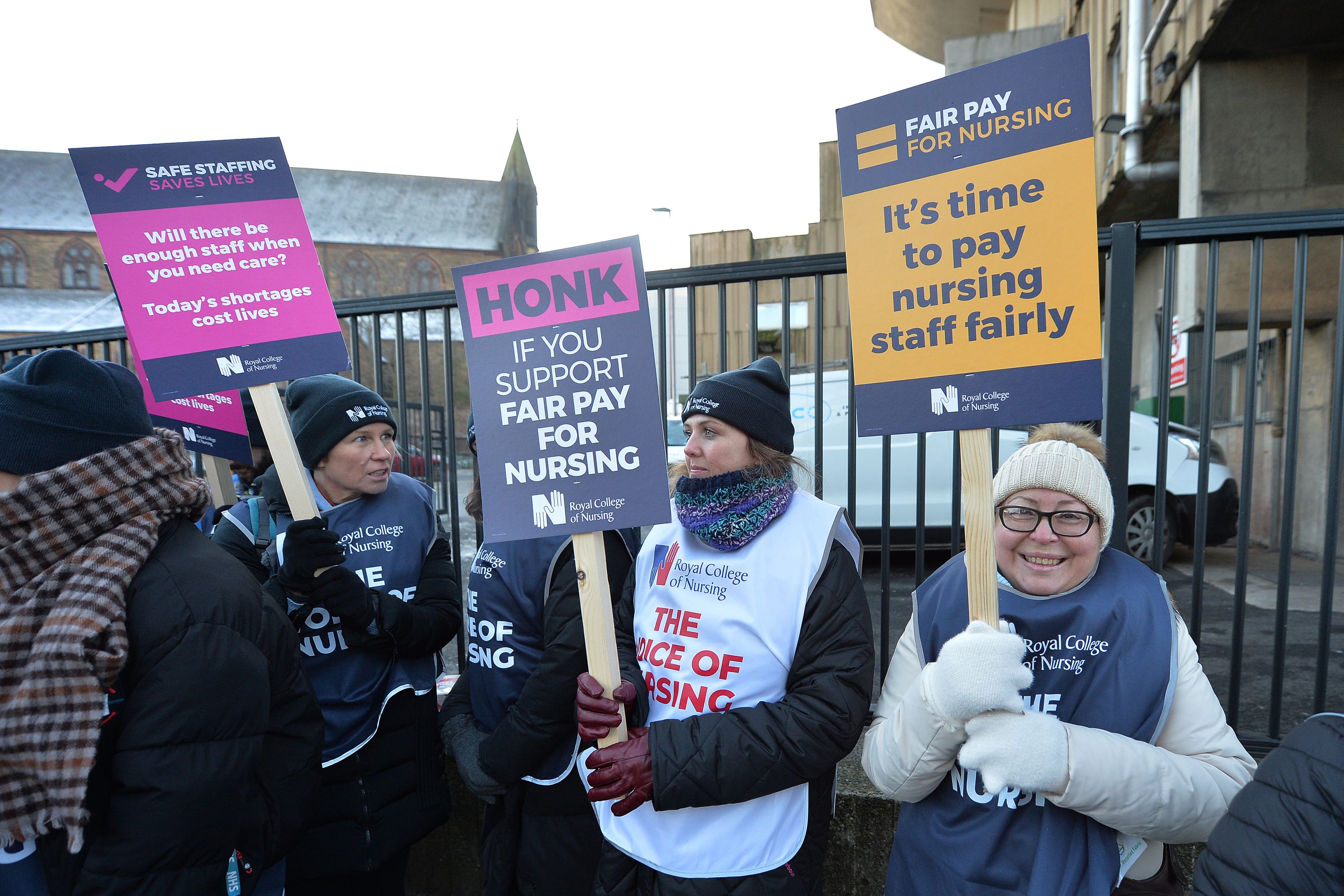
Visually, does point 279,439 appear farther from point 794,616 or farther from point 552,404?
point 794,616

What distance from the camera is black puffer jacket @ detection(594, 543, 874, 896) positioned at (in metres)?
1.70

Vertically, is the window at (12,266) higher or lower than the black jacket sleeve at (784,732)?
higher

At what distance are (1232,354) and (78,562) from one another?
11.7m

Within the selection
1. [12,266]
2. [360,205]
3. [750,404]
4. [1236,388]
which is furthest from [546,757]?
[360,205]

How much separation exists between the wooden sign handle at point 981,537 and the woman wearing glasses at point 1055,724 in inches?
2.3

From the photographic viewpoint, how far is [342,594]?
214 centimetres

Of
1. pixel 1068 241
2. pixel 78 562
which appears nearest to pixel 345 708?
pixel 78 562

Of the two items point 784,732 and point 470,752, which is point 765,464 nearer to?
point 784,732

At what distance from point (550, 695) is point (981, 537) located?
43.5 inches

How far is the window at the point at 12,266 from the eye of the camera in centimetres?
4400

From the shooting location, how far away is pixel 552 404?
1.84m

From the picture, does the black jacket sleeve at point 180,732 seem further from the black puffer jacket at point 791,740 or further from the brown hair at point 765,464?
the brown hair at point 765,464

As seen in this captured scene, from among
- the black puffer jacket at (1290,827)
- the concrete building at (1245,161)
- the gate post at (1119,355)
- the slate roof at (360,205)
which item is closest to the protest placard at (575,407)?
the black puffer jacket at (1290,827)

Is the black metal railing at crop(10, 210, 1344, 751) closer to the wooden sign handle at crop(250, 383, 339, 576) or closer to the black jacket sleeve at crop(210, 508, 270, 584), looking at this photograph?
the black jacket sleeve at crop(210, 508, 270, 584)
